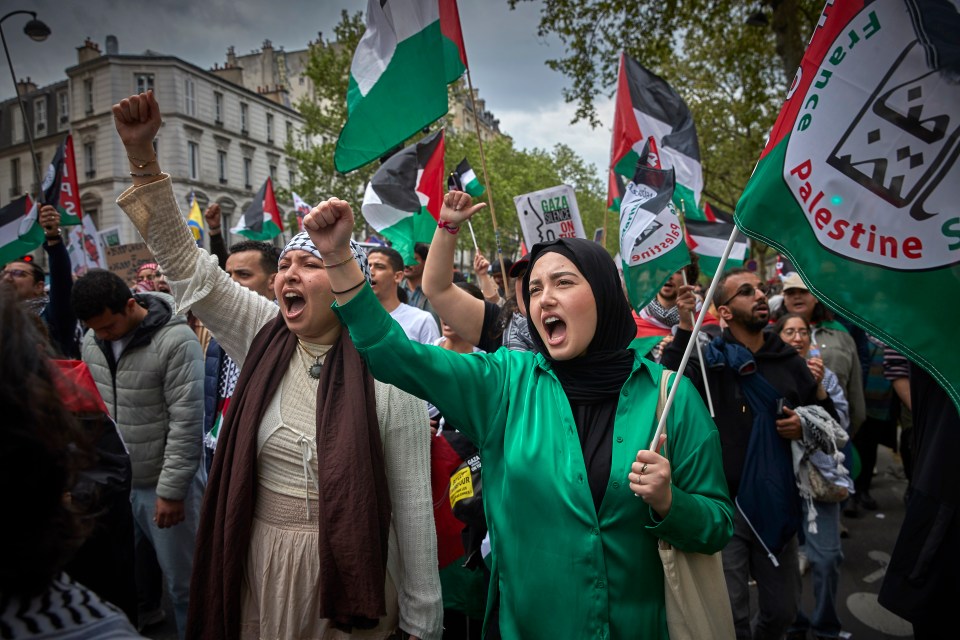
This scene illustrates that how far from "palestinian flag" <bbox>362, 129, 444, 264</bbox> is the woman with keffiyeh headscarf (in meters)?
4.04

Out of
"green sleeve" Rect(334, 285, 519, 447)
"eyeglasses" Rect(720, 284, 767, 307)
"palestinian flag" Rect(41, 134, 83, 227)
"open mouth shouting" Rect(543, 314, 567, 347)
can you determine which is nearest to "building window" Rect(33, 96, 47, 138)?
"palestinian flag" Rect(41, 134, 83, 227)

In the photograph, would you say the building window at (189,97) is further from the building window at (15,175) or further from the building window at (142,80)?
the building window at (15,175)

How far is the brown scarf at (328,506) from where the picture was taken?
80.4 inches

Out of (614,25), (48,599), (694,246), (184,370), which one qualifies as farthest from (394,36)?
(614,25)

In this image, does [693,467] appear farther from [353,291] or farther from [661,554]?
[353,291]

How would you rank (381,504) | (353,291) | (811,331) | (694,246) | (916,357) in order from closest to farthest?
(916,357)
(353,291)
(381,504)
(811,331)
(694,246)

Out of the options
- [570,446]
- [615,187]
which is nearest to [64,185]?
[615,187]

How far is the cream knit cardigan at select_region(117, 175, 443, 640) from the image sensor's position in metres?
2.16

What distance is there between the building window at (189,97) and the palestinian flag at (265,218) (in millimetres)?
29660

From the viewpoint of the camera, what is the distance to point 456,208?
241cm

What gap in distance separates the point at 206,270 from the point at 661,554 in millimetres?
1909

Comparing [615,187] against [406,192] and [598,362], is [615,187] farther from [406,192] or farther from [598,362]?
[598,362]

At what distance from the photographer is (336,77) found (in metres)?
24.4

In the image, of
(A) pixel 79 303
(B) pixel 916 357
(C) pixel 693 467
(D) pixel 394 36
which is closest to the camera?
(B) pixel 916 357
